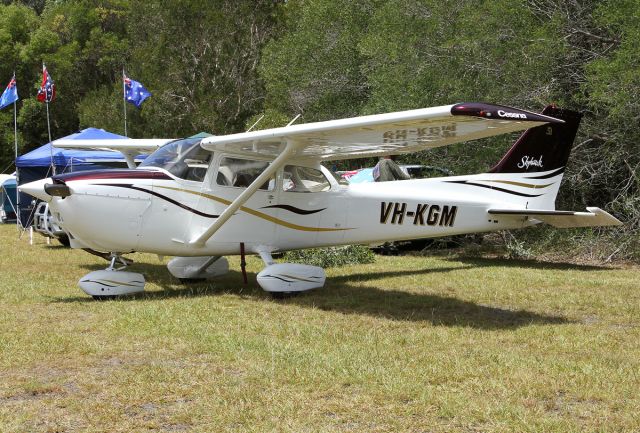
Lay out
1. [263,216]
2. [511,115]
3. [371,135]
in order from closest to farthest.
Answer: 1. [511,115]
2. [371,135]
3. [263,216]

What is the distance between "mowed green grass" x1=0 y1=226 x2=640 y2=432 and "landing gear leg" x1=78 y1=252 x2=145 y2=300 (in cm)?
15

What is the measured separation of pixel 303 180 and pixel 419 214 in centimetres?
168

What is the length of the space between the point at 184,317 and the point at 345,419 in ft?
10.6

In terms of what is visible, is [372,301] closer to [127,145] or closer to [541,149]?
[541,149]

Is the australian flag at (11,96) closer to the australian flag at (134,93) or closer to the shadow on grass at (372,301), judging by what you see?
the australian flag at (134,93)

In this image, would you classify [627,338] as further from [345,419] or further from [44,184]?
[44,184]

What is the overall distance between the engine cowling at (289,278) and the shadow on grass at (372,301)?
131mm

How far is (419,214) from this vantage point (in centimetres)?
970

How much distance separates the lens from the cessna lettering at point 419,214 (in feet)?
31.3

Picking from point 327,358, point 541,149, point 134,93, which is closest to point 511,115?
point 327,358

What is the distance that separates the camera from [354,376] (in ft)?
15.9

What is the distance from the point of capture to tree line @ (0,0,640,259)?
12.2m

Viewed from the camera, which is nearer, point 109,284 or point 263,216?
point 109,284

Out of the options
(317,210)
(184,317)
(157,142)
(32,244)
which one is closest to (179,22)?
(32,244)
